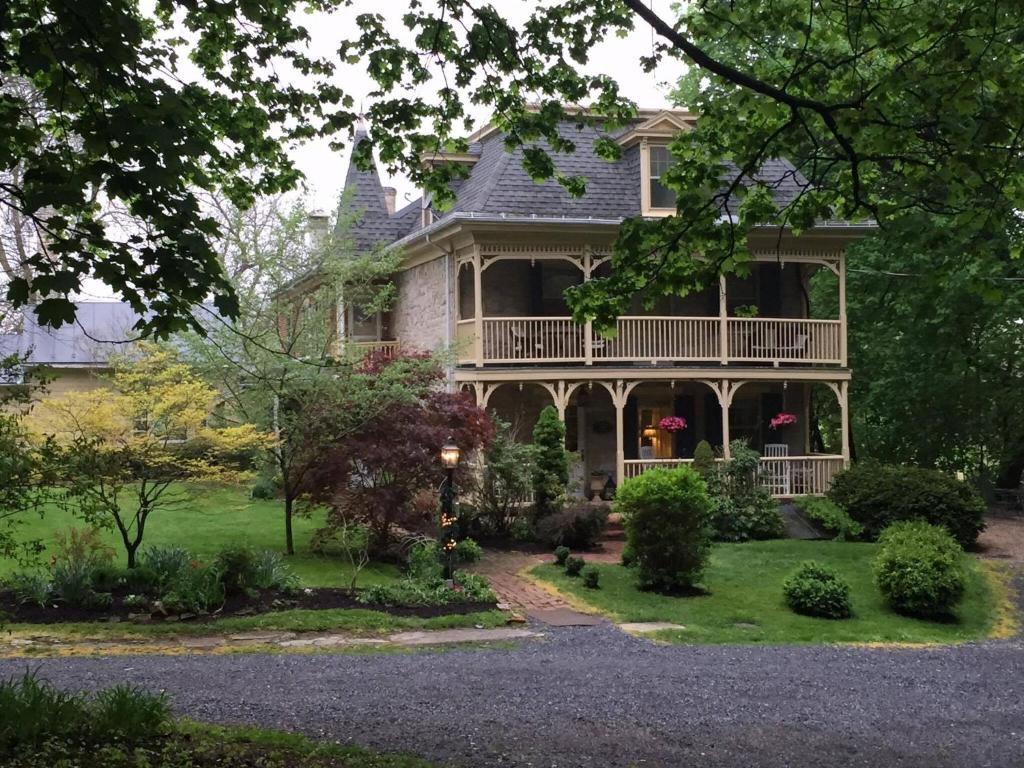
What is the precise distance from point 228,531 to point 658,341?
9.61 m

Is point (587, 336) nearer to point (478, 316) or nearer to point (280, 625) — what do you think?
point (478, 316)

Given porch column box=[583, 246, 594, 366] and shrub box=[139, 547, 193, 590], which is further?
porch column box=[583, 246, 594, 366]

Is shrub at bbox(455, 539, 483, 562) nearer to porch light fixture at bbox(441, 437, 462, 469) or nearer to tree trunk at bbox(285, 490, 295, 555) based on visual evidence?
porch light fixture at bbox(441, 437, 462, 469)

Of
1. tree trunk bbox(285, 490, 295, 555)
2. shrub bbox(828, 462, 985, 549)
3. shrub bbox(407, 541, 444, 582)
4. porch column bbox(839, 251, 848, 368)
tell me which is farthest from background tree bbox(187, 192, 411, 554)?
porch column bbox(839, 251, 848, 368)

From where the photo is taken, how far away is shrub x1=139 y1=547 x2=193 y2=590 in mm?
→ 11656

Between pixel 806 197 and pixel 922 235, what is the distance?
1.03 m

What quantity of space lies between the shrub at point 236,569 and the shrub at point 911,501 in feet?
37.5

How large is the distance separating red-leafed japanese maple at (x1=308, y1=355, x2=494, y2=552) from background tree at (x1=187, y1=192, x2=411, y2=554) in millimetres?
258

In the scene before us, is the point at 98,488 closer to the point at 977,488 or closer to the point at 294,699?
the point at 294,699

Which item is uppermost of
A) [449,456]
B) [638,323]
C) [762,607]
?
[638,323]

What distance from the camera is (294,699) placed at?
736cm

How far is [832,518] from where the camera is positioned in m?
18.2

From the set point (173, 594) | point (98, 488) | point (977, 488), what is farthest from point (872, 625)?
point (977, 488)

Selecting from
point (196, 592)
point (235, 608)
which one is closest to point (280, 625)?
point (235, 608)
